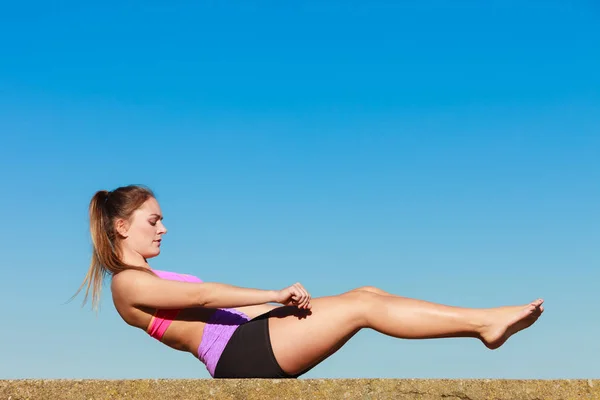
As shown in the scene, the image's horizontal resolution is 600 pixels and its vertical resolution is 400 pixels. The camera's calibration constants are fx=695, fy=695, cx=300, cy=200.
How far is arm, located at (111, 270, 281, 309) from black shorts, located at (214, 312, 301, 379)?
0.97ft

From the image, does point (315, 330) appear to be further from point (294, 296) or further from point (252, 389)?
point (252, 389)

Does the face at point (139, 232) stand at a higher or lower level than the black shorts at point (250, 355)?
higher

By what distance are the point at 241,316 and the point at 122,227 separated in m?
1.02

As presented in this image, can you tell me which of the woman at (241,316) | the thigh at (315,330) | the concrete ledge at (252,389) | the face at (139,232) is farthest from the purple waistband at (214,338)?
the concrete ledge at (252,389)

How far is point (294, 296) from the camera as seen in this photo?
4051 millimetres

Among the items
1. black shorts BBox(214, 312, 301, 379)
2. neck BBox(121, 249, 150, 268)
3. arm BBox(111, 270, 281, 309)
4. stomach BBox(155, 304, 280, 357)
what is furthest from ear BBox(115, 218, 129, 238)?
black shorts BBox(214, 312, 301, 379)

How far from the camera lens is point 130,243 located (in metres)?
4.74

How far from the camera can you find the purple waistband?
4.45 m

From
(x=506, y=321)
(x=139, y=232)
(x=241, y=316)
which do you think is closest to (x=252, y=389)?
(x=241, y=316)

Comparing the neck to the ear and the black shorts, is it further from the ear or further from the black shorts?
the black shorts

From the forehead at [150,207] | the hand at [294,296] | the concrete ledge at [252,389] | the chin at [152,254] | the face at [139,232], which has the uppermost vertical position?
the forehead at [150,207]

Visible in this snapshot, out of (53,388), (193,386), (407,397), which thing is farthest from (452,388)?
(53,388)

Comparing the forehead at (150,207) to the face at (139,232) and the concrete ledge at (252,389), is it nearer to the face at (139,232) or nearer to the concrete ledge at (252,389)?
the face at (139,232)

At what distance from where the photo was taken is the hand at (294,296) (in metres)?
4.04
